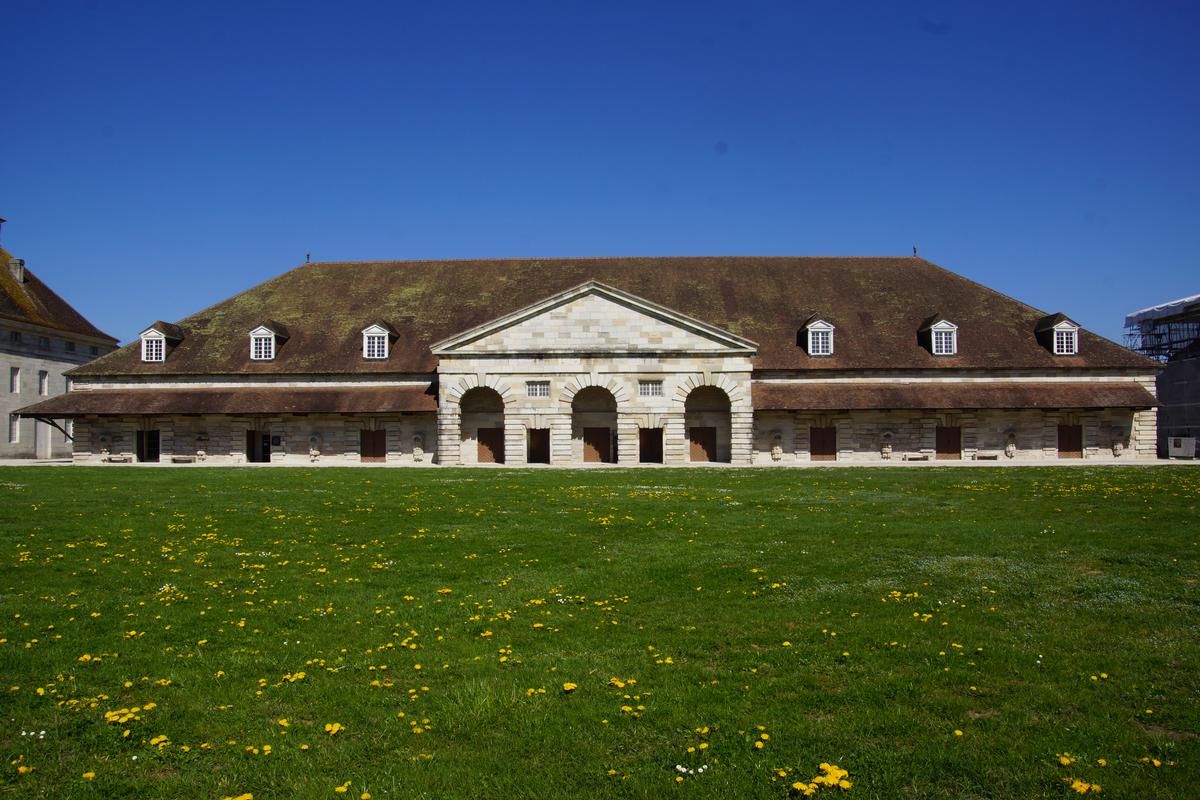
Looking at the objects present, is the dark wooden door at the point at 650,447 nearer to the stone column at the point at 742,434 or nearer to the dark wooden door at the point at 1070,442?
the stone column at the point at 742,434

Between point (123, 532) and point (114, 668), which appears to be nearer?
point (114, 668)

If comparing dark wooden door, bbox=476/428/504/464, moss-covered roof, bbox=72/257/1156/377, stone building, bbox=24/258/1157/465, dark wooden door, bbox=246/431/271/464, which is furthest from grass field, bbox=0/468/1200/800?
moss-covered roof, bbox=72/257/1156/377

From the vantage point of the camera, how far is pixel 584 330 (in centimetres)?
3888

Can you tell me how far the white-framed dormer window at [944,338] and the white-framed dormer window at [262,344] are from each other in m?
32.8

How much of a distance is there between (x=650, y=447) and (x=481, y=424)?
8.34 m

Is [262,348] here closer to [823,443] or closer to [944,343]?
[823,443]

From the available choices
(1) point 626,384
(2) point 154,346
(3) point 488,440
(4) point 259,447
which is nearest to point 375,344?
(3) point 488,440

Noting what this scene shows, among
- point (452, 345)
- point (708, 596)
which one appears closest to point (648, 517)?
point (708, 596)

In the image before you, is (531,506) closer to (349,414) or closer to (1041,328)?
(349,414)

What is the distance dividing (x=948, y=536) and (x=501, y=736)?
423 inches

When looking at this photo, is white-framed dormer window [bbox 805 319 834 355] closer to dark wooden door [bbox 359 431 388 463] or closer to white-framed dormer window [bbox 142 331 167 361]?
dark wooden door [bbox 359 431 388 463]

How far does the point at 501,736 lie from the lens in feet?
20.9

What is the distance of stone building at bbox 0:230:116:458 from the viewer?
49.4 metres

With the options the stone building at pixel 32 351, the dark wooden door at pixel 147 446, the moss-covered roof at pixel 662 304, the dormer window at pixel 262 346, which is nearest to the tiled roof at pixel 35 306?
the stone building at pixel 32 351
